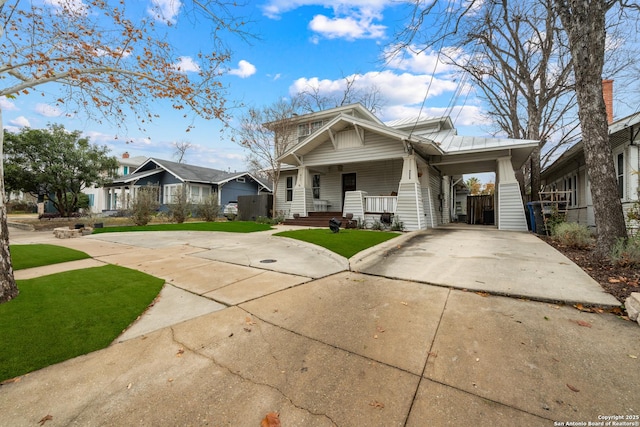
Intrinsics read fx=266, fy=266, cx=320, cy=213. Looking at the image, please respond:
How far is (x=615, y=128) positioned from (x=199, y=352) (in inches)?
434

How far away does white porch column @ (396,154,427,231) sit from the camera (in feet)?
35.7

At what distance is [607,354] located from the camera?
217 centimetres

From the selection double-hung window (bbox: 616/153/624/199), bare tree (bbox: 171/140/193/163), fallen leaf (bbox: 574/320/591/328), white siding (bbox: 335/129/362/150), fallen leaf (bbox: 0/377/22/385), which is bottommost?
fallen leaf (bbox: 0/377/22/385)

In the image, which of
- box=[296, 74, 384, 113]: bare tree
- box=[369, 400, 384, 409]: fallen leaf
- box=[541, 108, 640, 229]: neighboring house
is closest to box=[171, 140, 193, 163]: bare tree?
box=[296, 74, 384, 113]: bare tree

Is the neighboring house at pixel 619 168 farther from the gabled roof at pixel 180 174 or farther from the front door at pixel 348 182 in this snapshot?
the gabled roof at pixel 180 174

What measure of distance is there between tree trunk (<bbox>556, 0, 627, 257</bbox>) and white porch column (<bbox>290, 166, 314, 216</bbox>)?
34.8 ft

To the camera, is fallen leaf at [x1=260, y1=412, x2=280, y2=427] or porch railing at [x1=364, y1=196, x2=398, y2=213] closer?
fallen leaf at [x1=260, y1=412, x2=280, y2=427]

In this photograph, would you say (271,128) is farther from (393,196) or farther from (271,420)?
(271,420)

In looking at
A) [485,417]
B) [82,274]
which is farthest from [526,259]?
[82,274]

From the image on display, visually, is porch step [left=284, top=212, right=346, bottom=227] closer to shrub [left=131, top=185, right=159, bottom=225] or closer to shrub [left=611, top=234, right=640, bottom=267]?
shrub [left=131, top=185, right=159, bottom=225]

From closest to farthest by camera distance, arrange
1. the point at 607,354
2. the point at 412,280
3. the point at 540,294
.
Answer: the point at 607,354, the point at 540,294, the point at 412,280

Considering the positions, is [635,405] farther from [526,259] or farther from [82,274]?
[82,274]

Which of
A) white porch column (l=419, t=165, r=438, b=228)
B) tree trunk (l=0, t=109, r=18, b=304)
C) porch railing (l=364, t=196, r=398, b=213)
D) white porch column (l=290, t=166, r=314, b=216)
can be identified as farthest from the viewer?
white porch column (l=290, t=166, r=314, b=216)

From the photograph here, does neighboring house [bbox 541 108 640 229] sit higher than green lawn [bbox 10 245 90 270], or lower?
higher
